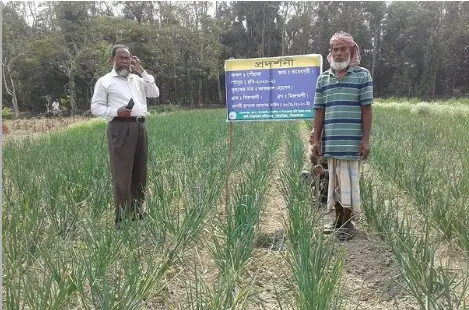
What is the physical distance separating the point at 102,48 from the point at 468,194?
20588 millimetres

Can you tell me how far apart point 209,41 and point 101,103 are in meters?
24.8

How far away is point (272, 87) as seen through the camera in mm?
3143

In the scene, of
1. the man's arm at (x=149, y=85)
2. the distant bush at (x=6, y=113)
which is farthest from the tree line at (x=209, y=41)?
the man's arm at (x=149, y=85)

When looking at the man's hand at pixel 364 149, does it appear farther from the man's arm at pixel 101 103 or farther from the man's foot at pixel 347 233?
the man's arm at pixel 101 103

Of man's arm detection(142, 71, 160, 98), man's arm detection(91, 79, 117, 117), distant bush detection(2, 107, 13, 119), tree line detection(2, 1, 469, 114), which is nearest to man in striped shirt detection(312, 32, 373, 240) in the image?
man's arm detection(142, 71, 160, 98)

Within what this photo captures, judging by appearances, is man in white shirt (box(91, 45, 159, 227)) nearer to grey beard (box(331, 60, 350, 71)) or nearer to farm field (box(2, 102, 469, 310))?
farm field (box(2, 102, 469, 310))

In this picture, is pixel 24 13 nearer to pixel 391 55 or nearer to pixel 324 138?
pixel 391 55

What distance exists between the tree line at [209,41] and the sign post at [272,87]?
60.3ft

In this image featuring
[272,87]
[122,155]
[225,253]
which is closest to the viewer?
[225,253]

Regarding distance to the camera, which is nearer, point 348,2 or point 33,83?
point 33,83

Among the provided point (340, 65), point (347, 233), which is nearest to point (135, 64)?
point (340, 65)

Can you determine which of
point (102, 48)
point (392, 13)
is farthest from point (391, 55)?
point (102, 48)

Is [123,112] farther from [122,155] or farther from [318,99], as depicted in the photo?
[318,99]

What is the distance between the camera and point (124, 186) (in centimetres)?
294
